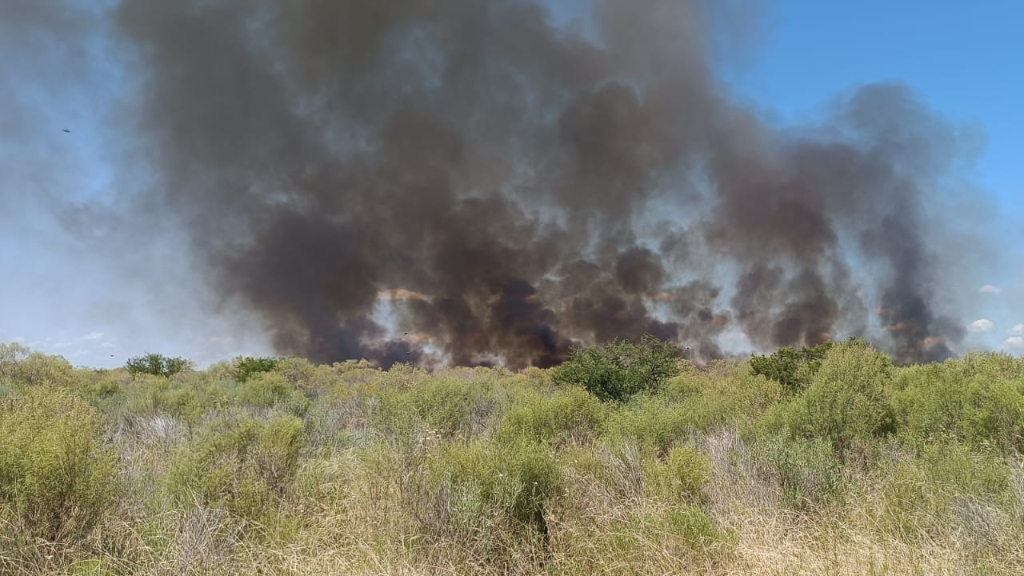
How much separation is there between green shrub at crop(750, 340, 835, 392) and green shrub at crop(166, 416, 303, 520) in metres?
13.8

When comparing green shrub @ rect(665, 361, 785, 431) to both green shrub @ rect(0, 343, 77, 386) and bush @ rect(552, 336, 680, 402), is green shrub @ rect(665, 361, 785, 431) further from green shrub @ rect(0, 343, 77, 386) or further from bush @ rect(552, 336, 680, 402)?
green shrub @ rect(0, 343, 77, 386)

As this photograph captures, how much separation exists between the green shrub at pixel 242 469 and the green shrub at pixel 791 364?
13.8 metres

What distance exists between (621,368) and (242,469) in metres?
15.6

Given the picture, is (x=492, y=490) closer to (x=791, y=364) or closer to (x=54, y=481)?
(x=54, y=481)

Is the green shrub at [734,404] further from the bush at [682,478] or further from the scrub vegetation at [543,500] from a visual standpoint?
the bush at [682,478]

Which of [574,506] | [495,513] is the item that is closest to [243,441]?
[495,513]

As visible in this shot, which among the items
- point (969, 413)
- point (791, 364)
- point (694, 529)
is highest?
point (791, 364)

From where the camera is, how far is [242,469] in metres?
7.50

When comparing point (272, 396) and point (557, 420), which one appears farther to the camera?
point (272, 396)

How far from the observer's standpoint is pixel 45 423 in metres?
7.05

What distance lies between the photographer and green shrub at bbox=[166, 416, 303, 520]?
21.3 ft

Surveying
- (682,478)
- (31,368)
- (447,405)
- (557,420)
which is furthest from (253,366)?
(682,478)

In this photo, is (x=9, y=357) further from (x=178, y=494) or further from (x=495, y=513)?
(x=495, y=513)

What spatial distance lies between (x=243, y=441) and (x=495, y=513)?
14.9 feet
